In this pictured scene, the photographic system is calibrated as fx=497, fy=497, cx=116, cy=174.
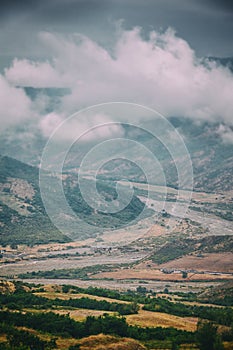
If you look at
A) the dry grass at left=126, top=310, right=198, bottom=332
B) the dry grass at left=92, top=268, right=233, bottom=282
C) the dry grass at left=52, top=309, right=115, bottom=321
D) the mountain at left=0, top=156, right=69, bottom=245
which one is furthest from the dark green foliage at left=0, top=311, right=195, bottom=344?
the mountain at left=0, top=156, right=69, bottom=245

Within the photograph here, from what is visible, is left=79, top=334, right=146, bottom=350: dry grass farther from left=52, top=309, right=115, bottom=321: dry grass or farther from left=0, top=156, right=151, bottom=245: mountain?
left=0, top=156, right=151, bottom=245: mountain

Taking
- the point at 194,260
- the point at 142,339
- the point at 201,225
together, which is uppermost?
the point at 201,225

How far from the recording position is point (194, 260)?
397 feet

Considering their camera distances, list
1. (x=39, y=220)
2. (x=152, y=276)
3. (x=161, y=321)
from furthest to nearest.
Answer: (x=39, y=220), (x=152, y=276), (x=161, y=321)

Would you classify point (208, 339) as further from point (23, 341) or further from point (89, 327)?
point (23, 341)

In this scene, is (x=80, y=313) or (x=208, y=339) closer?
(x=208, y=339)

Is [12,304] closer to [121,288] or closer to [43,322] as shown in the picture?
[43,322]

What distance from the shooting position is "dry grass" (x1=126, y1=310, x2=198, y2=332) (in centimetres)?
6241

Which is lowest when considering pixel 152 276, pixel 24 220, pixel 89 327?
pixel 89 327

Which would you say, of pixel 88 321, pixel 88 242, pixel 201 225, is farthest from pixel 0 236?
pixel 88 321

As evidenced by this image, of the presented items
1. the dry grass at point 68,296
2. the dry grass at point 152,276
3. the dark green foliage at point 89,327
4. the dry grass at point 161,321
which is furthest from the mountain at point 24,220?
the dark green foliage at point 89,327

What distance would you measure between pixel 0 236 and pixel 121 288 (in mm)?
71556

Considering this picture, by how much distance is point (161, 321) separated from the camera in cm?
6400

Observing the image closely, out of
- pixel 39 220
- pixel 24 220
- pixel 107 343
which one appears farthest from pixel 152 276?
pixel 39 220
